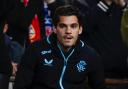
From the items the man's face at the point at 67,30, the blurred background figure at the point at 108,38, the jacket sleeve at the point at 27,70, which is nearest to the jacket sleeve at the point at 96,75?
the man's face at the point at 67,30

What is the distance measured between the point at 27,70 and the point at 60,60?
0.28 m

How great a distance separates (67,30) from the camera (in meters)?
4.06

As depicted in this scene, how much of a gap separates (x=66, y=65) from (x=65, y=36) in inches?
10.2

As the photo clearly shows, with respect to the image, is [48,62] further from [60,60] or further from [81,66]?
[81,66]

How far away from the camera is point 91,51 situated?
14.0 ft

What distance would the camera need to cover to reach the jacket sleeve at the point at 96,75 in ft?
13.9

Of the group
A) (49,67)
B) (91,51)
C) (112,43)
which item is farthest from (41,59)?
(112,43)

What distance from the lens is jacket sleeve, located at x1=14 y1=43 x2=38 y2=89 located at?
162 inches

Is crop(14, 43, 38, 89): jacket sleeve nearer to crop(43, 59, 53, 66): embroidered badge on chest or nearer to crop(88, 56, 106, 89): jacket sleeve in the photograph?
crop(43, 59, 53, 66): embroidered badge on chest

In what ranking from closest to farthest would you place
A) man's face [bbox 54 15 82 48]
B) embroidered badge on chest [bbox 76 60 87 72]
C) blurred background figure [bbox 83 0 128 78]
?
man's face [bbox 54 15 82 48], embroidered badge on chest [bbox 76 60 87 72], blurred background figure [bbox 83 0 128 78]

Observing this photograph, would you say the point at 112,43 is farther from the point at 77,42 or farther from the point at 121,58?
the point at 77,42

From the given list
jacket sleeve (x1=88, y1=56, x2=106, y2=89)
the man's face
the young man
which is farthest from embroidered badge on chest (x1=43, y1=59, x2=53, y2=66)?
jacket sleeve (x1=88, y1=56, x2=106, y2=89)

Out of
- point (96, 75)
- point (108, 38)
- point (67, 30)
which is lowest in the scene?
point (96, 75)


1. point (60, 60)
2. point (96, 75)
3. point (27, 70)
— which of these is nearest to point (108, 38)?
point (96, 75)
